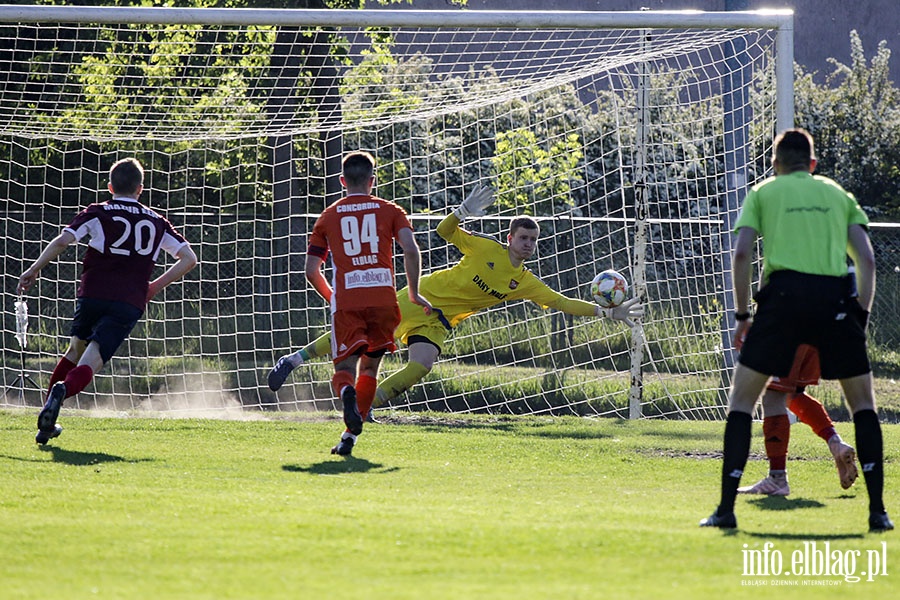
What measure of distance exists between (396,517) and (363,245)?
2.85m

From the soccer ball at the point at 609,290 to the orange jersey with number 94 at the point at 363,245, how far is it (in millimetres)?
2744

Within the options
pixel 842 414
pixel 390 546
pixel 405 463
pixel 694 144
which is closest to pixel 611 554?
pixel 390 546

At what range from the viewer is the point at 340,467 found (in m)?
7.39

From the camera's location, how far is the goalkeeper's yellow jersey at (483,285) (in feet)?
33.3

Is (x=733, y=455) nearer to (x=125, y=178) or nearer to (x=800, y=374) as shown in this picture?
(x=800, y=374)

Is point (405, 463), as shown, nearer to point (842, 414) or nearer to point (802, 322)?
point (802, 322)

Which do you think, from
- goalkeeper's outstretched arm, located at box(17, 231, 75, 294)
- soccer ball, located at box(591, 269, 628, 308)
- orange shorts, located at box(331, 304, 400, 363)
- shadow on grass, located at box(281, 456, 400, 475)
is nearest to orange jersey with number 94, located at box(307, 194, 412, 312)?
orange shorts, located at box(331, 304, 400, 363)

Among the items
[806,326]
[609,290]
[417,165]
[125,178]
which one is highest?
[417,165]

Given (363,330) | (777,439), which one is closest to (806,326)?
(777,439)

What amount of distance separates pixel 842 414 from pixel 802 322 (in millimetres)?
9368

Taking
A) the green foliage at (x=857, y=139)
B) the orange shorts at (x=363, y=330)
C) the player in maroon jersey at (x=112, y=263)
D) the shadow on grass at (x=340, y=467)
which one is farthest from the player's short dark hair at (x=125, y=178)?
the green foliage at (x=857, y=139)

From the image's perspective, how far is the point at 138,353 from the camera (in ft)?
51.9

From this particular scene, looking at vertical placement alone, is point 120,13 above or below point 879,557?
above

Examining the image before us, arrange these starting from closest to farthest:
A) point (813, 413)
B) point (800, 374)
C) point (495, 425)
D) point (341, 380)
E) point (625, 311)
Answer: point (800, 374) < point (813, 413) < point (341, 380) < point (625, 311) < point (495, 425)
